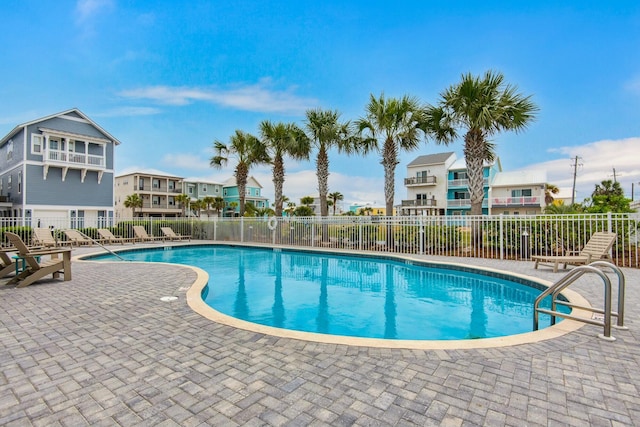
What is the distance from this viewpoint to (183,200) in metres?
42.3

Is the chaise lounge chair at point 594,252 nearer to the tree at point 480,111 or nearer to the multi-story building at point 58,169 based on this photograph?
the tree at point 480,111

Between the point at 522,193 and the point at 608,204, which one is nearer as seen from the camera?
the point at 608,204

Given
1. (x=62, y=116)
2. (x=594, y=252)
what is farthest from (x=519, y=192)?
(x=62, y=116)

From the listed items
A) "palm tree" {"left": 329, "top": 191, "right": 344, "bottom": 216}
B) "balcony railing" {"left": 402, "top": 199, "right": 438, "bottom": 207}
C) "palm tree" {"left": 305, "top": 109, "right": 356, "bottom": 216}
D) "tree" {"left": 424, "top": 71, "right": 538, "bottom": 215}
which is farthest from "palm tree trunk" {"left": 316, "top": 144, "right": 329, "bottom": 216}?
"palm tree" {"left": 329, "top": 191, "right": 344, "bottom": 216}

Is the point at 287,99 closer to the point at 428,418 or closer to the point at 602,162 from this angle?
the point at 428,418

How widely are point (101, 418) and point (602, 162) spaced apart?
5043 cm

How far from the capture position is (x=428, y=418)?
86.1 inches

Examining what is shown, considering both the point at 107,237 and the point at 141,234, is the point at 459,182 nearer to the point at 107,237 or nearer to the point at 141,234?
the point at 141,234

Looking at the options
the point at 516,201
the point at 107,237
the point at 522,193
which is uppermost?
the point at 522,193

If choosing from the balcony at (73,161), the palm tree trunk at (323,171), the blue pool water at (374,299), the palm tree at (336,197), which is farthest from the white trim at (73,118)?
the palm tree at (336,197)

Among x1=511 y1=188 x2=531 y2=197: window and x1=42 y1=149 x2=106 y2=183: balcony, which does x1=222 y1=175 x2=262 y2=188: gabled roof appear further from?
x1=511 y1=188 x2=531 y2=197: window

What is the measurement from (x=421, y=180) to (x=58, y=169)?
35.3m

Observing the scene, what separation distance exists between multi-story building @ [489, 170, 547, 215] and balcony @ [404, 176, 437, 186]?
653 centimetres

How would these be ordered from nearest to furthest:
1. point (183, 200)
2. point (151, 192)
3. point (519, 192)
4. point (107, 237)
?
point (107, 237) < point (519, 192) < point (151, 192) < point (183, 200)
